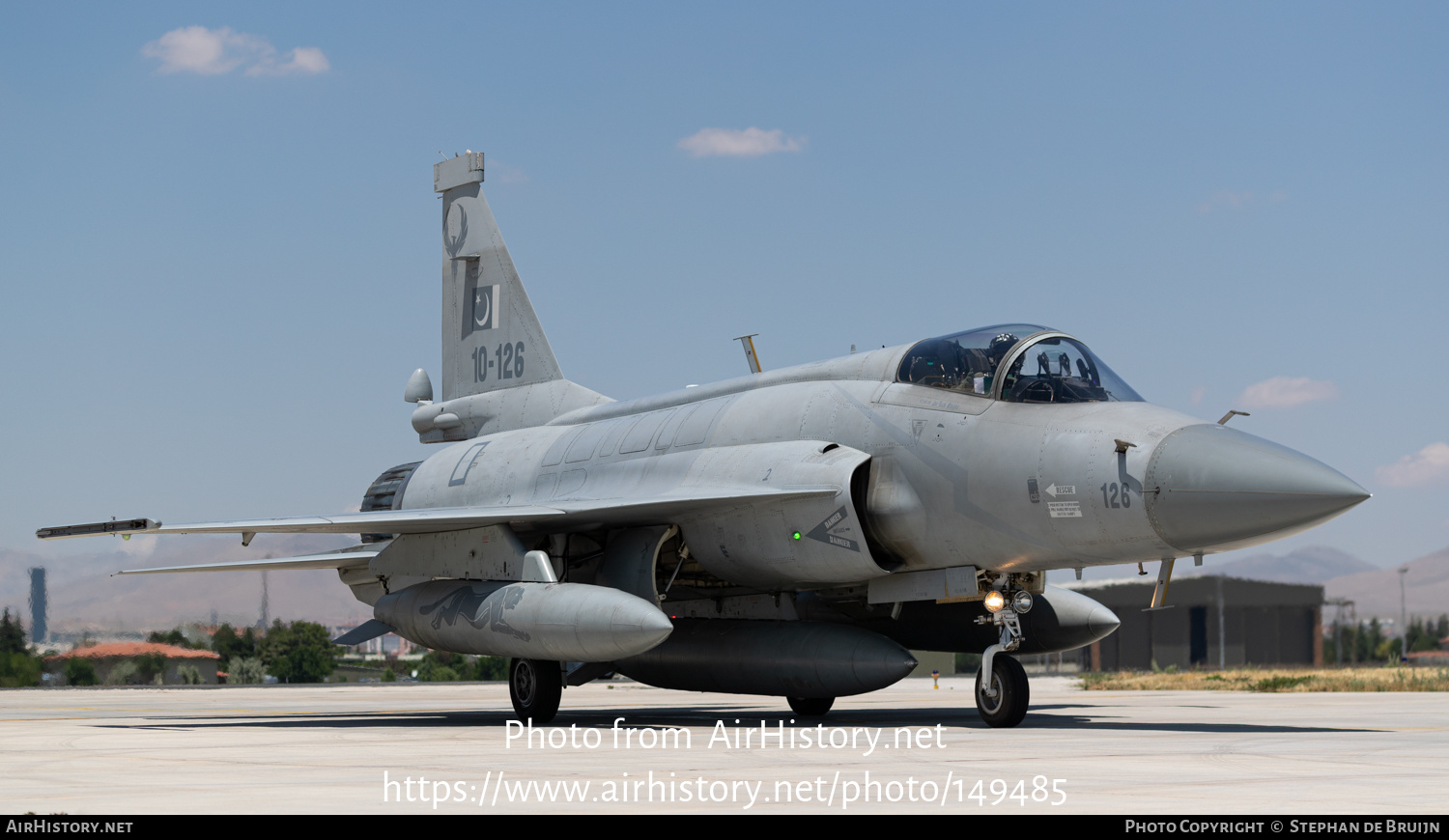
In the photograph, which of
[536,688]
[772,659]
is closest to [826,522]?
[772,659]

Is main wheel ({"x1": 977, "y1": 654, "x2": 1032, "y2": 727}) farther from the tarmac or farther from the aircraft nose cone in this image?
the aircraft nose cone

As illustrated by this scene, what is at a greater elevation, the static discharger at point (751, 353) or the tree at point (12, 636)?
the static discharger at point (751, 353)

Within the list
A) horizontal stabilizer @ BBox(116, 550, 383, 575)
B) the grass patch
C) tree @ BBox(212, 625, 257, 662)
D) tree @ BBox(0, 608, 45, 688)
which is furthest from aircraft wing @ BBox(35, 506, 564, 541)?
tree @ BBox(212, 625, 257, 662)

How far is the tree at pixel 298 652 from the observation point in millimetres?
44469

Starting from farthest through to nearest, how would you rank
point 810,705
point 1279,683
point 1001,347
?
point 1279,683
point 810,705
point 1001,347

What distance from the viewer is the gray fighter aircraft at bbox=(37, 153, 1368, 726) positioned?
11.5m

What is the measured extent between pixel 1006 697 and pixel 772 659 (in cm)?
266

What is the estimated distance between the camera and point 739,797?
6.56 meters

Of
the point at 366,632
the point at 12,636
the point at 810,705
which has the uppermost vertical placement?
the point at 366,632

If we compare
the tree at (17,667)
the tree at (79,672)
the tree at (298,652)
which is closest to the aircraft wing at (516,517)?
the tree at (17,667)

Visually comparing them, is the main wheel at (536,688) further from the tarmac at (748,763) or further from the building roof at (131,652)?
the building roof at (131,652)

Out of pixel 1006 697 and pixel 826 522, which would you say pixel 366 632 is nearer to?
pixel 826 522

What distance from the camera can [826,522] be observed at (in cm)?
1310

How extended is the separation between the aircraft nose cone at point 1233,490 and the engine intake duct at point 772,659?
9.76 feet
